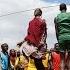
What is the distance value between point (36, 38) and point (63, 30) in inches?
34.2

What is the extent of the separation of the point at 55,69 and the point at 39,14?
1771mm

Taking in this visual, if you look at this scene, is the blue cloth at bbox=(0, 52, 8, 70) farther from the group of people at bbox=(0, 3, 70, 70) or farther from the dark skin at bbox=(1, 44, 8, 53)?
the group of people at bbox=(0, 3, 70, 70)

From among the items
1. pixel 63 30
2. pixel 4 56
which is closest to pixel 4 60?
pixel 4 56

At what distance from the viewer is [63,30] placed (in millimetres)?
11250

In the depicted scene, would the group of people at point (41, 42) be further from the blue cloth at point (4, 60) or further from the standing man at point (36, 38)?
the blue cloth at point (4, 60)

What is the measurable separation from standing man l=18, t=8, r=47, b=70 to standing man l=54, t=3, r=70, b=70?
546mm

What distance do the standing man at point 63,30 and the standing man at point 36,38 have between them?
1.79 ft

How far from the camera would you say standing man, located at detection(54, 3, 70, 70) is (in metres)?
11.2

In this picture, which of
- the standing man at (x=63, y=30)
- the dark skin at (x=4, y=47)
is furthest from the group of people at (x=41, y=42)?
the dark skin at (x=4, y=47)

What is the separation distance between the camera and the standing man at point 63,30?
11.2m

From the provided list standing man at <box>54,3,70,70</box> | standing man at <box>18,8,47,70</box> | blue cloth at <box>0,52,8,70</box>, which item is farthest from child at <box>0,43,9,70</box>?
standing man at <box>54,3,70,70</box>

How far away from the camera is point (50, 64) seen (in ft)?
45.4

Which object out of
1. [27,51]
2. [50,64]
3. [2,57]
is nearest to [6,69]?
[2,57]

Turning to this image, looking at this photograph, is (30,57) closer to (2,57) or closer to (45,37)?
(45,37)
